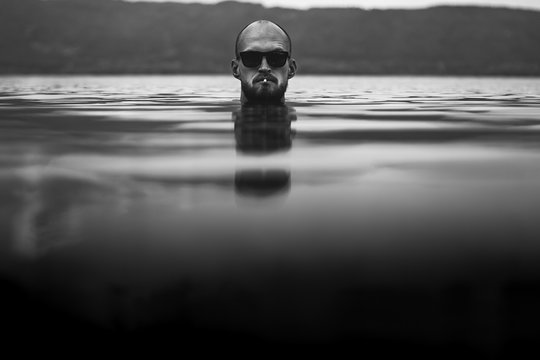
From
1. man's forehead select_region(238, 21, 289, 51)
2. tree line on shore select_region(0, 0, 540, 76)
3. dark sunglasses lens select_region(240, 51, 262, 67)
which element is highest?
tree line on shore select_region(0, 0, 540, 76)

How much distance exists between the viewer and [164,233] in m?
2.21

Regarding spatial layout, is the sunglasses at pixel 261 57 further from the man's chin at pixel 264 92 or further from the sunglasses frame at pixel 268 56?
the man's chin at pixel 264 92

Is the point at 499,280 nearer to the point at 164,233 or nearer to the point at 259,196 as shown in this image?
the point at 164,233

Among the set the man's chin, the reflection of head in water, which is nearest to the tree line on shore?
the man's chin

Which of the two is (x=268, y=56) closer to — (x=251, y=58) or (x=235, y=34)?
(x=251, y=58)

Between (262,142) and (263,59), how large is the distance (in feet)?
11.3

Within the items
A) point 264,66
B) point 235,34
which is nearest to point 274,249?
point 264,66

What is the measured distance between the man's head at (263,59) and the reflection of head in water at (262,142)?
281 millimetres

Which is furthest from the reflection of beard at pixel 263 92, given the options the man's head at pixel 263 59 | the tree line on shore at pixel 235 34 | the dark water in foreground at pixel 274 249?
the tree line on shore at pixel 235 34

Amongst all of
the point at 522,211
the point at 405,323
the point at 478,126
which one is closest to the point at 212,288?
the point at 405,323

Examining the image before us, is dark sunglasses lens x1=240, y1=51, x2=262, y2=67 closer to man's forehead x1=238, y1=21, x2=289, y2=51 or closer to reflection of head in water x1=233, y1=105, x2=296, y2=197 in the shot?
man's forehead x1=238, y1=21, x2=289, y2=51

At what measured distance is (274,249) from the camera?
202 centimetres

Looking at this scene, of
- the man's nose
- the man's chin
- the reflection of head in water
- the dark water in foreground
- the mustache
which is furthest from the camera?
the man's chin

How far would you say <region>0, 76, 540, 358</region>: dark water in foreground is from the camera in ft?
5.00
